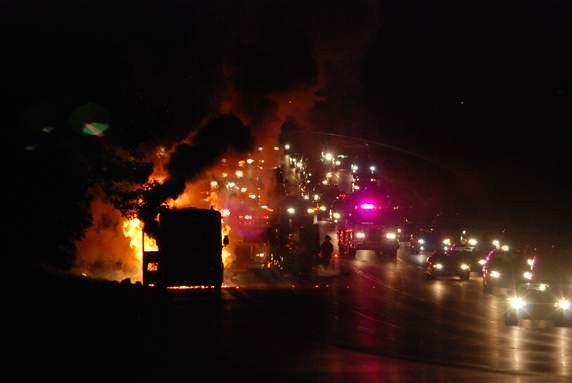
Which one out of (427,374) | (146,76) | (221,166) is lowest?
(427,374)

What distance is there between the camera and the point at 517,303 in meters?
25.7

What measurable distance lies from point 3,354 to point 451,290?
26.0m

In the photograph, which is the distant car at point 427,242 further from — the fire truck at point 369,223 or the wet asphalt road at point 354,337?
the wet asphalt road at point 354,337

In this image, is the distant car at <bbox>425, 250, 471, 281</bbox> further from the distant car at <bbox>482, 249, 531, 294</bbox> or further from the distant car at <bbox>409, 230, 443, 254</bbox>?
the distant car at <bbox>409, 230, 443, 254</bbox>

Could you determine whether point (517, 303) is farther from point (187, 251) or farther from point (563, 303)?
point (187, 251)

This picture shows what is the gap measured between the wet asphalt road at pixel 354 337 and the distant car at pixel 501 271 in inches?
34.0

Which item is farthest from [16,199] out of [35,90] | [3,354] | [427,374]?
[427,374]

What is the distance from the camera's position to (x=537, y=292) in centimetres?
2627

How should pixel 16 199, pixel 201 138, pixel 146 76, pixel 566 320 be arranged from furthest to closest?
pixel 201 138 → pixel 146 76 → pixel 566 320 → pixel 16 199

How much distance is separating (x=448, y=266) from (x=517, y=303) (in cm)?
1737

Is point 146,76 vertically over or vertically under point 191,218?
over

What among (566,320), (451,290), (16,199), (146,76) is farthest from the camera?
(146,76)

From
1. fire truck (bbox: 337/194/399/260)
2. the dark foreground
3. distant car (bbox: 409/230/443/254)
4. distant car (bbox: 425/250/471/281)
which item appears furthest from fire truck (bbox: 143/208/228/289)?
distant car (bbox: 409/230/443/254)

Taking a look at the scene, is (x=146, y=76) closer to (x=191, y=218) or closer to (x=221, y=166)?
(x=221, y=166)
